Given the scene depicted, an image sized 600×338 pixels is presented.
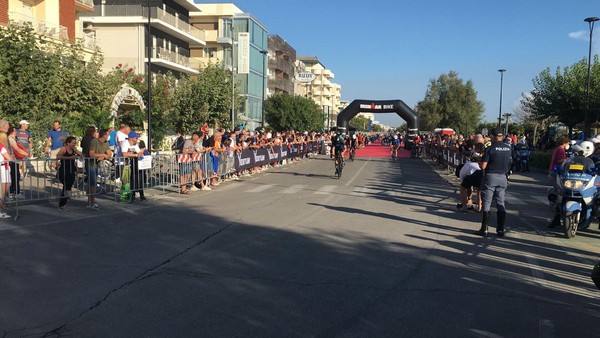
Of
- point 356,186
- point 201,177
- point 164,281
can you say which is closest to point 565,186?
point 164,281

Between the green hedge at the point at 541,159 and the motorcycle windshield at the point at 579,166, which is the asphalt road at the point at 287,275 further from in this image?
the green hedge at the point at 541,159

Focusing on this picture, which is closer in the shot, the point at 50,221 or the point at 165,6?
the point at 50,221

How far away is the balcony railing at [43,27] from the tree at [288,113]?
32.3 m

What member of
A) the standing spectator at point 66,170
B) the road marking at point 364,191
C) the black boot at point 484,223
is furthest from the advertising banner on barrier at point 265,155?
the black boot at point 484,223

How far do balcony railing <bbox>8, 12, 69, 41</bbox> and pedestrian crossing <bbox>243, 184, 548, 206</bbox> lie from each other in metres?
17.8

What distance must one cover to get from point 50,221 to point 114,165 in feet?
9.12

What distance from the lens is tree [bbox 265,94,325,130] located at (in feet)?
200

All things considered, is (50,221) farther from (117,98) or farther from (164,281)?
(117,98)

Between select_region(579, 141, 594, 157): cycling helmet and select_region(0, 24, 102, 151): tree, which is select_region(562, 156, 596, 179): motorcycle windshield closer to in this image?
select_region(579, 141, 594, 157): cycling helmet

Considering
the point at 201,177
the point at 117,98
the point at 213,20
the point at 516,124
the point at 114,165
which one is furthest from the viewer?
the point at 516,124

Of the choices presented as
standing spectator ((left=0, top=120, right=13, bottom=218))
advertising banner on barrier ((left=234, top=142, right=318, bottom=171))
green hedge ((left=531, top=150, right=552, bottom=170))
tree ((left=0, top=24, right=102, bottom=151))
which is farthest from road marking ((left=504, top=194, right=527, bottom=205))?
tree ((left=0, top=24, right=102, bottom=151))

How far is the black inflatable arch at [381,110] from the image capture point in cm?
4434

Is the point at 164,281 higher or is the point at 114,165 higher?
the point at 114,165

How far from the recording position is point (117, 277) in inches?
237
